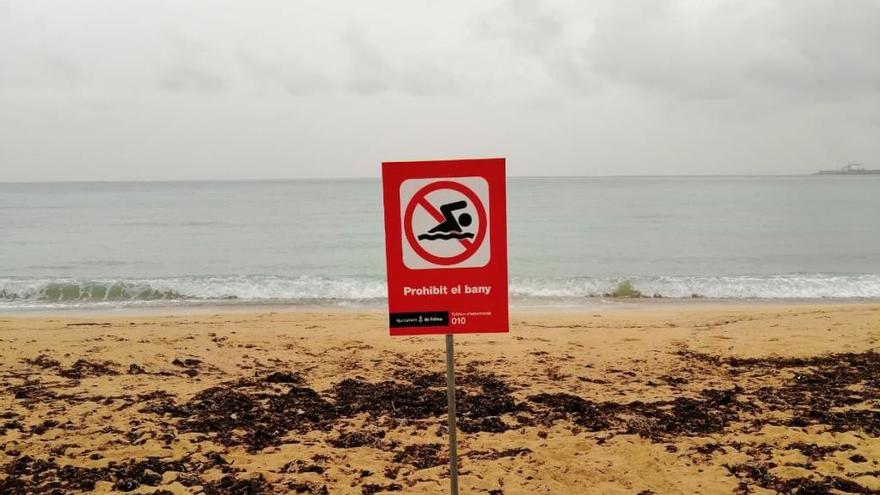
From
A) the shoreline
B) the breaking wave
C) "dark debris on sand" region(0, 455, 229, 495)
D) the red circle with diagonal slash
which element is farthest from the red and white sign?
the breaking wave

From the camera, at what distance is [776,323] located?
35.4 ft

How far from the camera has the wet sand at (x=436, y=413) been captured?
441cm

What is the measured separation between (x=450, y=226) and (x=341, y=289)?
16.3m

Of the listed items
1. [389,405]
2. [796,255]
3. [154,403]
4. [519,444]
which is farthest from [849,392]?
[796,255]

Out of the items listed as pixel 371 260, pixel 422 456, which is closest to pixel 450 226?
pixel 422 456

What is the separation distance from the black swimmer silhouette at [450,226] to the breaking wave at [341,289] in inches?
539

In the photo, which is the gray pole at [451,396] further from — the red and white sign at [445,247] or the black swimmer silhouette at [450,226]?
the black swimmer silhouette at [450,226]

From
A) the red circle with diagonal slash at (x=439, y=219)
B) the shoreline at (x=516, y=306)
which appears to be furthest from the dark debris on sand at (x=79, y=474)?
the shoreline at (x=516, y=306)

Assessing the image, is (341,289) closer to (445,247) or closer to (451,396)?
(451,396)

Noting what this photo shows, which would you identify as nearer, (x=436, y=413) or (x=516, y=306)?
(x=436, y=413)

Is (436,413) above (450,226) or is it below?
below

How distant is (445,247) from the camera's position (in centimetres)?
307

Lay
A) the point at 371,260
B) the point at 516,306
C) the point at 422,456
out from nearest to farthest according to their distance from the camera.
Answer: the point at 422,456 < the point at 516,306 < the point at 371,260

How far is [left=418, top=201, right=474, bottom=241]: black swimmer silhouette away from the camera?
9.98 feet
